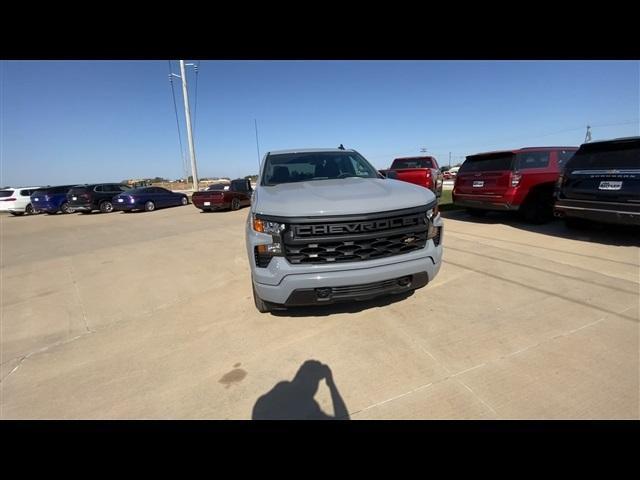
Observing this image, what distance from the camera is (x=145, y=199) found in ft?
56.8

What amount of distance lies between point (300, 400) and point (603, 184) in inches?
240

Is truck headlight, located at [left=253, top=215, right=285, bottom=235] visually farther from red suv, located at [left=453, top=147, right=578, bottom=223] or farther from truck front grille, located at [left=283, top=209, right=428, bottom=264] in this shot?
red suv, located at [left=453, top=147, right=578, bottom=223]

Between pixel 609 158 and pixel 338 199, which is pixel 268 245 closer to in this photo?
pixel 338 199

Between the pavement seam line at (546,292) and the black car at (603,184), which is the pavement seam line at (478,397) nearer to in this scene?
the pavement seam line at (546,292)

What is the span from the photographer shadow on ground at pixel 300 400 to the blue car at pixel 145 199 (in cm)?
1798

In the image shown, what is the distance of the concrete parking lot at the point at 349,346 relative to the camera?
2.09 meters

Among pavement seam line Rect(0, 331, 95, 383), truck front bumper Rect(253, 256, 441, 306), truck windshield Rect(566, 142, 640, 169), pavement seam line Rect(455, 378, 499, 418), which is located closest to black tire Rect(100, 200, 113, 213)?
pavement seam line Rect(0, 331, 95, 383)

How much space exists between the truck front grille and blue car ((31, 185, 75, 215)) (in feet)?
71.1

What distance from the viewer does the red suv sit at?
268 inches

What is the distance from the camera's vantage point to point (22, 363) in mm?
2908

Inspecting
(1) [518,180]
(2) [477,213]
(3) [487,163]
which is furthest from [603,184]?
(2) [477,213]
